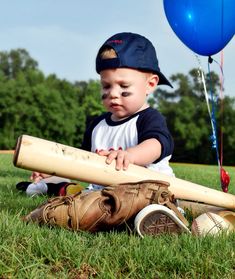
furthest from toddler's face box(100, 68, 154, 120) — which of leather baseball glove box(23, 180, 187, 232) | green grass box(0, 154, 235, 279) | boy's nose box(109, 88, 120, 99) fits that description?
green grass box(0, 154, 235, 279)

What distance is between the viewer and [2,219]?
2812mm

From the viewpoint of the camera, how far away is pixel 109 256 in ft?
7.54

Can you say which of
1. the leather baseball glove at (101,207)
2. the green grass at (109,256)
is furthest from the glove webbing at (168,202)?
the green grass at (109,256)

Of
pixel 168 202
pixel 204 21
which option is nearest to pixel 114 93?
pixel 168 202

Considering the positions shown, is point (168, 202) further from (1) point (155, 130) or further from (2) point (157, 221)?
(1) point (155, 130)

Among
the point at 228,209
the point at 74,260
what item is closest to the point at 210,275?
the point at 74,260

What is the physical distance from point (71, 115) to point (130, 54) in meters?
38.3

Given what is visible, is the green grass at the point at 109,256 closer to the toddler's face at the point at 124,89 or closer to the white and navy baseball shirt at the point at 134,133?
the white and navy baseball shirt at the point at 134,133

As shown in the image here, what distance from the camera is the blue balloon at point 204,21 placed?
653 centimetres

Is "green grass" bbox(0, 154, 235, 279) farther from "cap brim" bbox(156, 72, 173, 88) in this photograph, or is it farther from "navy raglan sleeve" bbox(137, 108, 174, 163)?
"cap brim" bbox(156, 72, 173, 88)

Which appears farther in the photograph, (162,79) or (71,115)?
(71,115)

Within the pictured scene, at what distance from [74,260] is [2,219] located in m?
0.72

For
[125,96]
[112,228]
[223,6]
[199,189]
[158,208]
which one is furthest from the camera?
[223,6]

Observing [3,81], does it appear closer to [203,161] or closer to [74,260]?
[203,161]
